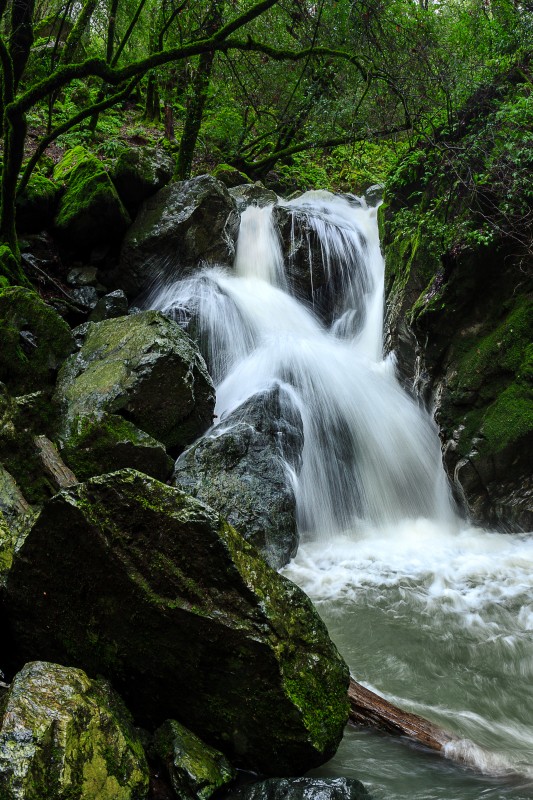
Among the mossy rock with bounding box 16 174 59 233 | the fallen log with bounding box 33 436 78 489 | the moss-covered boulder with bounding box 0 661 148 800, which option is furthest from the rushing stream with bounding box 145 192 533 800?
the mossy rock with bounding box 16 174 59 233

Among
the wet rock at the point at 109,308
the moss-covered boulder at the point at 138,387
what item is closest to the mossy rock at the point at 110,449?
the moss-covered boulder at the point at 138,387

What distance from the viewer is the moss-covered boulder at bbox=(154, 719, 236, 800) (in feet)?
8.25

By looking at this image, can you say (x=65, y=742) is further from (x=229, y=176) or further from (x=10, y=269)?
(x=229, y=176)

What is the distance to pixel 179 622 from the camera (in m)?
2.81

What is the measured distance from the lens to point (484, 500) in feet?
22.4

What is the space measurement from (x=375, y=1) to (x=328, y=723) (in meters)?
8.23

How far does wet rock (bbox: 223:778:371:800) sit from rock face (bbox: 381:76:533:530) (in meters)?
4.68

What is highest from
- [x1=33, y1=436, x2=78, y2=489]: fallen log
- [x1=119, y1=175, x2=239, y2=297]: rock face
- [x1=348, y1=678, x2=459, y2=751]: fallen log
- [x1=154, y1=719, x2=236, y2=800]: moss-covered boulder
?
[x1=119, y1=175, x2=239, y2=297]: rock face

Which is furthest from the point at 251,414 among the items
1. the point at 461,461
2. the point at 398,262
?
the point at 398,262

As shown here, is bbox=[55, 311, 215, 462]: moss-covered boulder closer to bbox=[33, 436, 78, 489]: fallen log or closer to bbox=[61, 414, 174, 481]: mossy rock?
bbox=[61, 414, 174, 481]: mossy rock

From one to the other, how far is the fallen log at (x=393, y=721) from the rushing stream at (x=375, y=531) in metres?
0.08

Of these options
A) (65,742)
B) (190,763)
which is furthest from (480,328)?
(65,742)

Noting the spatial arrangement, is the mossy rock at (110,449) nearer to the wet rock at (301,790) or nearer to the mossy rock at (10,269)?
the mossy rock at (10,269)

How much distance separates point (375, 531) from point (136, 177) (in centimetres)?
818
